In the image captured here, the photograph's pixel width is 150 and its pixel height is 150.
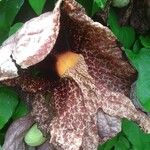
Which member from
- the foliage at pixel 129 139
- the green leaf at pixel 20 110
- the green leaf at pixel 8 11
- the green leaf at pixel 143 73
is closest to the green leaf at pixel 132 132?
Result: the foliage at pixel 129 139

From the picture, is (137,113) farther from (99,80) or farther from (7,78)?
(7,78)

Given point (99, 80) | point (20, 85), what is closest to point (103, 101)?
point (99, 80)

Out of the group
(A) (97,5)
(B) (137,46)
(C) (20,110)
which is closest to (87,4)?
(A) (97,5)

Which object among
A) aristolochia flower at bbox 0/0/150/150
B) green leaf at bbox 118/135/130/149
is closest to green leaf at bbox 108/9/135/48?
aristolochia flower at bbox 0/0/150/150

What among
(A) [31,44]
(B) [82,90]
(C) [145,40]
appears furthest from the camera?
(C) [145,40]

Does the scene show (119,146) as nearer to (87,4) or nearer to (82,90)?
(82,90)

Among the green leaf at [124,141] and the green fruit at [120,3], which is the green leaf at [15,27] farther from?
the green leaf at [124,141]
